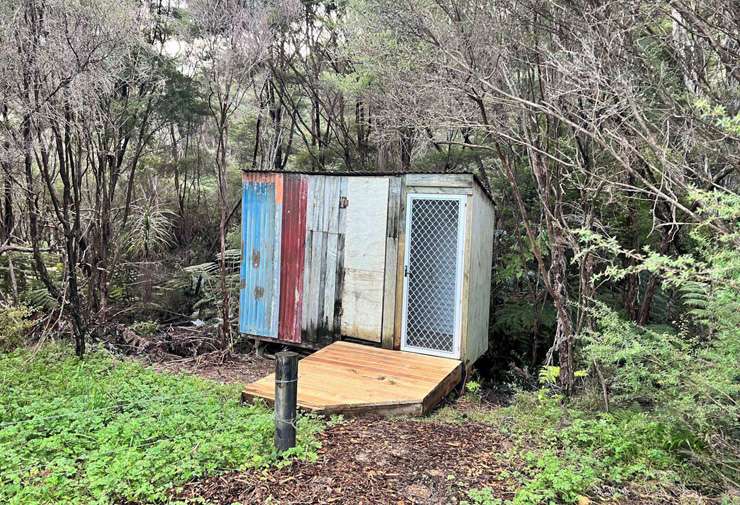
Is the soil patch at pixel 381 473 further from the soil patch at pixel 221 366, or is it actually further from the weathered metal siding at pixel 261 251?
the weathered metal siding at pixel 261 251

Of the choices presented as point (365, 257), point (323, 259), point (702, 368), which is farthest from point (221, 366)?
point (702, 368)

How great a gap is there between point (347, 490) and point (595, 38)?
3.64 meters

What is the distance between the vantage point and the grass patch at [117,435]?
2.44 metres

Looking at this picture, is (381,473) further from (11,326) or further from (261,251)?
(11,326)

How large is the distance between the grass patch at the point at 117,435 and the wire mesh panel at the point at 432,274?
2080 mm

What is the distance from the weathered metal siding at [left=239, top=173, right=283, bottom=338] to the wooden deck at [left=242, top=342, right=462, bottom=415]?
1053mm

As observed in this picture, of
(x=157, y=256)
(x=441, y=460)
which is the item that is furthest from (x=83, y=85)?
(x=441, y=460)

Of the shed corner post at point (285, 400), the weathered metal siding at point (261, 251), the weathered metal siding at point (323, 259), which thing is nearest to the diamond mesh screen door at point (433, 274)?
the weathered metal siding at point (323, 259)

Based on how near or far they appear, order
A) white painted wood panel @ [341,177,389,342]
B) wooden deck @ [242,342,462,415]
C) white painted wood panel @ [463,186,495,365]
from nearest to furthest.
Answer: wooden deck @ [242,342,462,415]
white painted wood panel @ [463,186,495,365]
white painted wood panel @ [341,177,389,342]

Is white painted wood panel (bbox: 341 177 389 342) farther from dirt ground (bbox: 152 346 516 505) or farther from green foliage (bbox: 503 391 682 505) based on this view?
green foliage (bbox: 503 391 682 505)

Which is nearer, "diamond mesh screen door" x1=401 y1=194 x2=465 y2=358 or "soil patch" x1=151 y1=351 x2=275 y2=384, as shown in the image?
"diamond mesh screen door" x1=401 y1=194 x2=465 y2=358

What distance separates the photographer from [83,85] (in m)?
4.81

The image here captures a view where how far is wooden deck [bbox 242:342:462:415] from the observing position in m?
3.71

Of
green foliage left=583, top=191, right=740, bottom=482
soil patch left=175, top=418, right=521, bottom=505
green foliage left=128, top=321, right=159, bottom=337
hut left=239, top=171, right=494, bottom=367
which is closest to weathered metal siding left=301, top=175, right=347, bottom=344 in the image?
hut left=239, top=171, right=494, bottom=367
